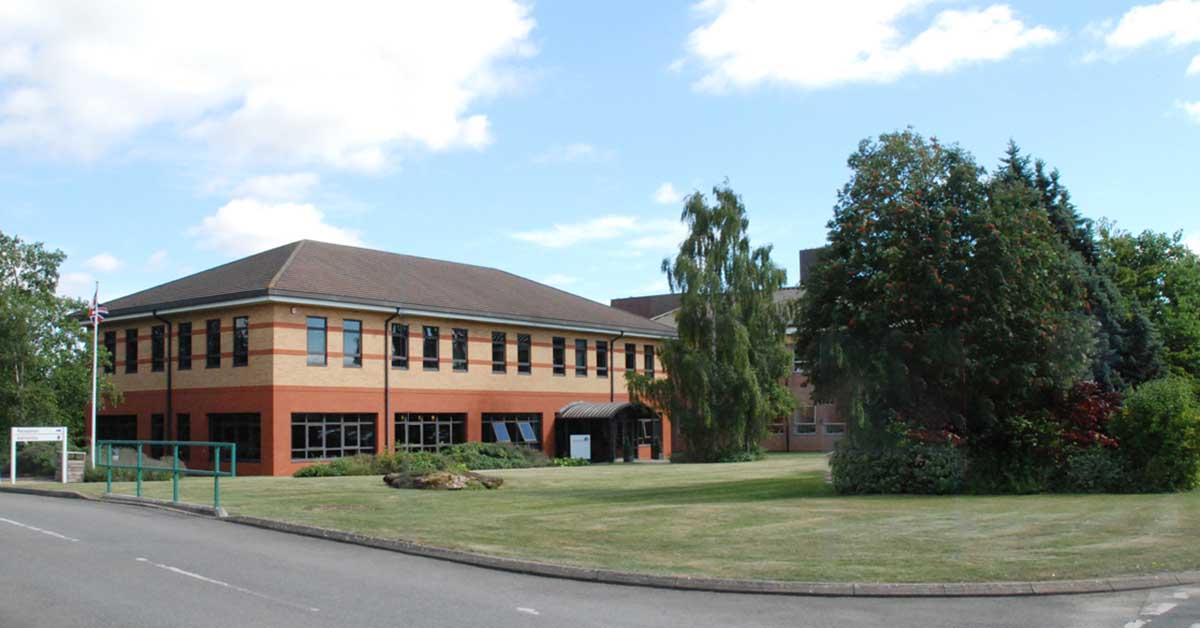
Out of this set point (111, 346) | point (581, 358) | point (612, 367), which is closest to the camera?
point (111, 346)

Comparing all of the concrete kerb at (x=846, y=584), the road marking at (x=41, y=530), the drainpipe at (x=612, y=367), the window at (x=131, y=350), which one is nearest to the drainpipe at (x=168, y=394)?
the window at (x=131, y=350)

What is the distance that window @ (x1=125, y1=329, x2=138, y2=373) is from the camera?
4009 cm

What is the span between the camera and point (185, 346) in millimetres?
37969

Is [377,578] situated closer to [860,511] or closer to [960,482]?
[860,511]

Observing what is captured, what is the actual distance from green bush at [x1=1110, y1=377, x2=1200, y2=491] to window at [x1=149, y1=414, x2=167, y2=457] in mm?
31878

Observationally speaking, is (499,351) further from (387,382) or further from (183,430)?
(183,430)

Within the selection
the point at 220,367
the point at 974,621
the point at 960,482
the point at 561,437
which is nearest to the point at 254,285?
the point at 220,367

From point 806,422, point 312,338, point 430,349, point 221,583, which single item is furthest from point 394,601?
point 806,422

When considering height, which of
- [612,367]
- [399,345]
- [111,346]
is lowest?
[612,367]

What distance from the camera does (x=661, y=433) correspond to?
1996 inches

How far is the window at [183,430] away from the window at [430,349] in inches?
340

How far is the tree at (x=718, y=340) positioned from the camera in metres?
42.5

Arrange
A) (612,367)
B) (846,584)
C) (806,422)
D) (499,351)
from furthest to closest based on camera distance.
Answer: (806,422), (612,367), (499,351), (846,584)

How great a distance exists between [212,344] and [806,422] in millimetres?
35332
